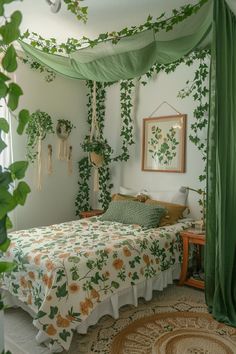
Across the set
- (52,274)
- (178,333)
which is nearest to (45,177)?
(52,274)

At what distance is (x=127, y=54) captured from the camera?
259cm

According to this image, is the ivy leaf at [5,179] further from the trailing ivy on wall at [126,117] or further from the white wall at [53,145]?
the trailing ivy on wall at [126,117]

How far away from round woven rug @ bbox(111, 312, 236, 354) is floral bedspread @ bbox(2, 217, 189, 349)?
31cm

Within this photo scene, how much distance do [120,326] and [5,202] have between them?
2006mm

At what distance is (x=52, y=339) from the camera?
1.98m

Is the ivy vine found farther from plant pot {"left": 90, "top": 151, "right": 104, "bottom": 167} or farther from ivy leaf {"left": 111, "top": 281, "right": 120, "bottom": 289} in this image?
plant pot {"left": 90, "top": 151, "right": 104, "bottom": 167}

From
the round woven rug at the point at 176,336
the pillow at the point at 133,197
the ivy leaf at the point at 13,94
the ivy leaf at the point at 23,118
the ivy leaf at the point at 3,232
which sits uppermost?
the ivy leaf at the point at 13,94

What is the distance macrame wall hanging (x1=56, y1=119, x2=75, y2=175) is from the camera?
167 inches

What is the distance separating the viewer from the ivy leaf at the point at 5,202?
2.24 ft

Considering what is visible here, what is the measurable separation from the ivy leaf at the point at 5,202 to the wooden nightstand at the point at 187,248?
8.08ft

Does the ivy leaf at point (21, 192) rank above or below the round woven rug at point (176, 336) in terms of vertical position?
above

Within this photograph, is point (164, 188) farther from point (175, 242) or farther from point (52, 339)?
point (52, 339)

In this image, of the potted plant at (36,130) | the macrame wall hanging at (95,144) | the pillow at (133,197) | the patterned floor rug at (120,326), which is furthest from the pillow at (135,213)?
the potted plant at (36,130)

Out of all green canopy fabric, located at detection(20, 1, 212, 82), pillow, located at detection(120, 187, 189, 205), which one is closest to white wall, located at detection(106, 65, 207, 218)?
pillow, located at detection(120, 187, 189, 205)
